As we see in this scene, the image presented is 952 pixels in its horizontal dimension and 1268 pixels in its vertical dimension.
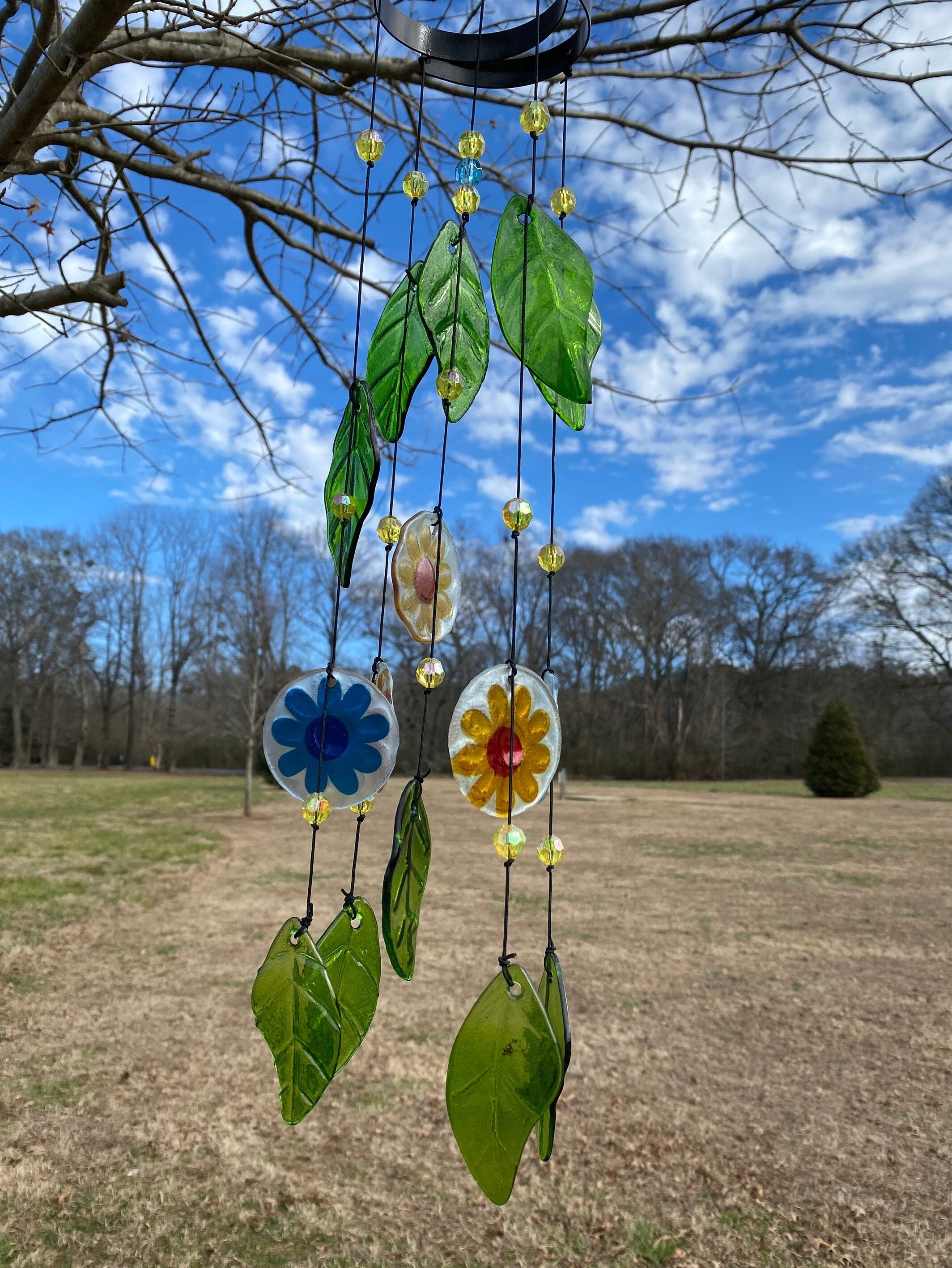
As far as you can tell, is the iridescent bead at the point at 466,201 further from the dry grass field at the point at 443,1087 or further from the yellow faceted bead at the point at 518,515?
the dry grass field at the point at 443,1087

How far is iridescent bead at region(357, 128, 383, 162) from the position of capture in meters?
0.86

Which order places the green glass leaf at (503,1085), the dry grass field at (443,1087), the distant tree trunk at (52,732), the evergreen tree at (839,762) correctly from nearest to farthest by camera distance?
the green glass leaf at (503,1085), the dry grass field at (443,1087), the evergreen tree at (839,762), the distant tree trunk at (52,732)

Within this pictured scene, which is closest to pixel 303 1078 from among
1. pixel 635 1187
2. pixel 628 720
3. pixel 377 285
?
pixel 635 1187

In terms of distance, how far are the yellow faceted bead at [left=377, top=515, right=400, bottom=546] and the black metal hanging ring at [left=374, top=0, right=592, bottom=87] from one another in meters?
0.47

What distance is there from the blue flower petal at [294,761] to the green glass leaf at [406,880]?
0.35ft

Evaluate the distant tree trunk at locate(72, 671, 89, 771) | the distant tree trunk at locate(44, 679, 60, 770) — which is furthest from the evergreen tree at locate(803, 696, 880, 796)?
the distant tree trunk at locate(44, 679, 60, 770)

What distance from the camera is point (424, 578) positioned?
88 cm

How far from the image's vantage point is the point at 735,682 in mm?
31844

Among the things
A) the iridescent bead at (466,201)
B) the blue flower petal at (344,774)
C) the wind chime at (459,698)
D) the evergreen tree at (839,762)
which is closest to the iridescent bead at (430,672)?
the wind chime at (459,698)

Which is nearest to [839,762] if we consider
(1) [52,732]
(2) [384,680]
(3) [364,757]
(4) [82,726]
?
(2) [384,680]

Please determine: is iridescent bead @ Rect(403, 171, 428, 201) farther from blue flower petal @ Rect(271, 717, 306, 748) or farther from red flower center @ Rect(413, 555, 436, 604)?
blue flower petal @ Rect(271, 717, 306, 748)

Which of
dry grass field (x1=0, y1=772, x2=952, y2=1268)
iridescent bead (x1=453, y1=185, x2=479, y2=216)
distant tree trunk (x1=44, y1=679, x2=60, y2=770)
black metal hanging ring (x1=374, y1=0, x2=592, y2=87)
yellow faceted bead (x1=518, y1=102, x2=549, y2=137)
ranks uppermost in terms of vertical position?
black metal hanging ring (x1=374, y1=0, x2=592, y2=87)

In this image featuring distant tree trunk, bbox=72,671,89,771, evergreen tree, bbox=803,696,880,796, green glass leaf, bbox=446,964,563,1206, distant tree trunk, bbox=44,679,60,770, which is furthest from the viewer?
distant tree trunk, bbox=72,671,89,771

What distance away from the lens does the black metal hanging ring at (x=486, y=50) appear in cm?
90
